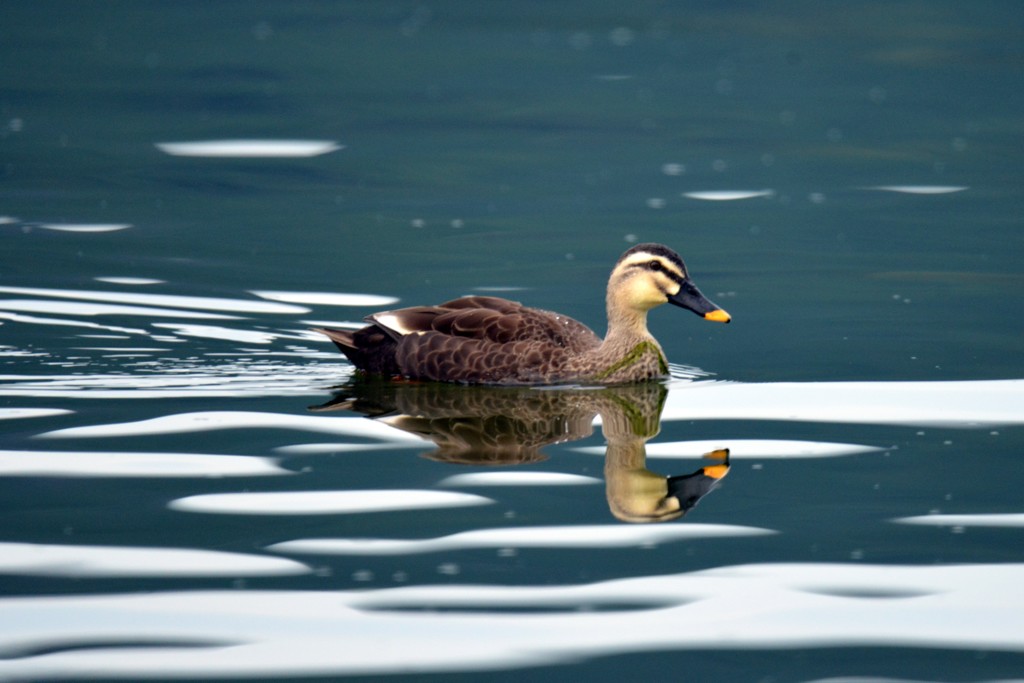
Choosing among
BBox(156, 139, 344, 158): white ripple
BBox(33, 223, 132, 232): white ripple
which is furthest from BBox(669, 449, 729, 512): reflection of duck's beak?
BBox(156, 139, 344, 158): white ripple

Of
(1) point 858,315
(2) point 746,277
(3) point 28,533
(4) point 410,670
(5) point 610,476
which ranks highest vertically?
(2) point 746,277

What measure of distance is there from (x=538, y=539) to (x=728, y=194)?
14.6 m

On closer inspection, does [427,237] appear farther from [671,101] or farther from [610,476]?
[671,101]

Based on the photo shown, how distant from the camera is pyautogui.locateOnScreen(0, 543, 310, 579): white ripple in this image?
7906mm

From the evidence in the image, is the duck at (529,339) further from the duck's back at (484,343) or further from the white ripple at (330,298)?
the white ripple at (330,298)

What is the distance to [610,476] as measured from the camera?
9.73 meters

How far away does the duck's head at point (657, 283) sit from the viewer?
41.7ft

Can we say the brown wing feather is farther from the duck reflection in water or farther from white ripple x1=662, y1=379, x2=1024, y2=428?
white ripple x1=662, y1=379, x2=1024, y2=428

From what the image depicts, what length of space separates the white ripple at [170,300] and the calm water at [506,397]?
69 mm

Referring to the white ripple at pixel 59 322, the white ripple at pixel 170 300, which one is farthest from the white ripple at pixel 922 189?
the white ripple at pixel 59 322

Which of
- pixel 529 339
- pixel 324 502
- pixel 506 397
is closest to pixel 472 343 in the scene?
pixel 529 339

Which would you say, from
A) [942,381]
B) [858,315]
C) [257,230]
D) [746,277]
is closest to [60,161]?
[257,230]

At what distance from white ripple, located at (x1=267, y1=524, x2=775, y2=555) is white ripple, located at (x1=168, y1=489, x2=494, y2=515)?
0.54 meters

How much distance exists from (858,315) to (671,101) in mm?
16453
